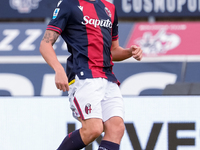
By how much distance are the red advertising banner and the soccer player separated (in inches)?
125

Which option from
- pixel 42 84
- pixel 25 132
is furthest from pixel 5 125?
pixel 42 84

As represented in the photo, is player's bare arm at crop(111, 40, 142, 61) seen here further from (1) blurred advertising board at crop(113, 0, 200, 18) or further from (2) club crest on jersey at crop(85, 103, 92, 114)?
(1) blurred advertising board at crop(113, 0, 200, 18)

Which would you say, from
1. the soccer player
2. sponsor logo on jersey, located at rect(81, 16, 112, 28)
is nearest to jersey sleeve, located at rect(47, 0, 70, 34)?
the soccer player

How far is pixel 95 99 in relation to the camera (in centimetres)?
229

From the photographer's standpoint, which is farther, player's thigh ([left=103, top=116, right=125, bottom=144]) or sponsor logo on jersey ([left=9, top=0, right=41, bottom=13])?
sponsor logo on jersey ([left=9, top=0, right=41, bottom=13])

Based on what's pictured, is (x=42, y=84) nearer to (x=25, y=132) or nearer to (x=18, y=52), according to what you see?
(x=18, y=52)

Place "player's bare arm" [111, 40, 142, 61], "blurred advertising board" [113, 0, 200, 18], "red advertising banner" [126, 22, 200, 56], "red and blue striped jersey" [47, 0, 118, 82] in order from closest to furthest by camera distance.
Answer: "red and blue striped jersey" [47, 0, 118, 82], "player's bare arm" [111, 40, 142, 61], "red advertising banner" [126, 22, 200, 56], "blurred advertising board" [113, 0, 200, 18]

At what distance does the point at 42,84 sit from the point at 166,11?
233 centimetres

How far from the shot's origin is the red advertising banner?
A: 18.7ft

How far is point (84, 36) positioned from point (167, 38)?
3.58 metres

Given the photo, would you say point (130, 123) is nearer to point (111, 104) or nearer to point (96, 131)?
point (111, 104)

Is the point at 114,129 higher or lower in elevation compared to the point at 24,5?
lower

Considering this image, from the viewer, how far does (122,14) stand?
20.2 ft

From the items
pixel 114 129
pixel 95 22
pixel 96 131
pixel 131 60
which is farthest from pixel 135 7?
pixel 96 131
